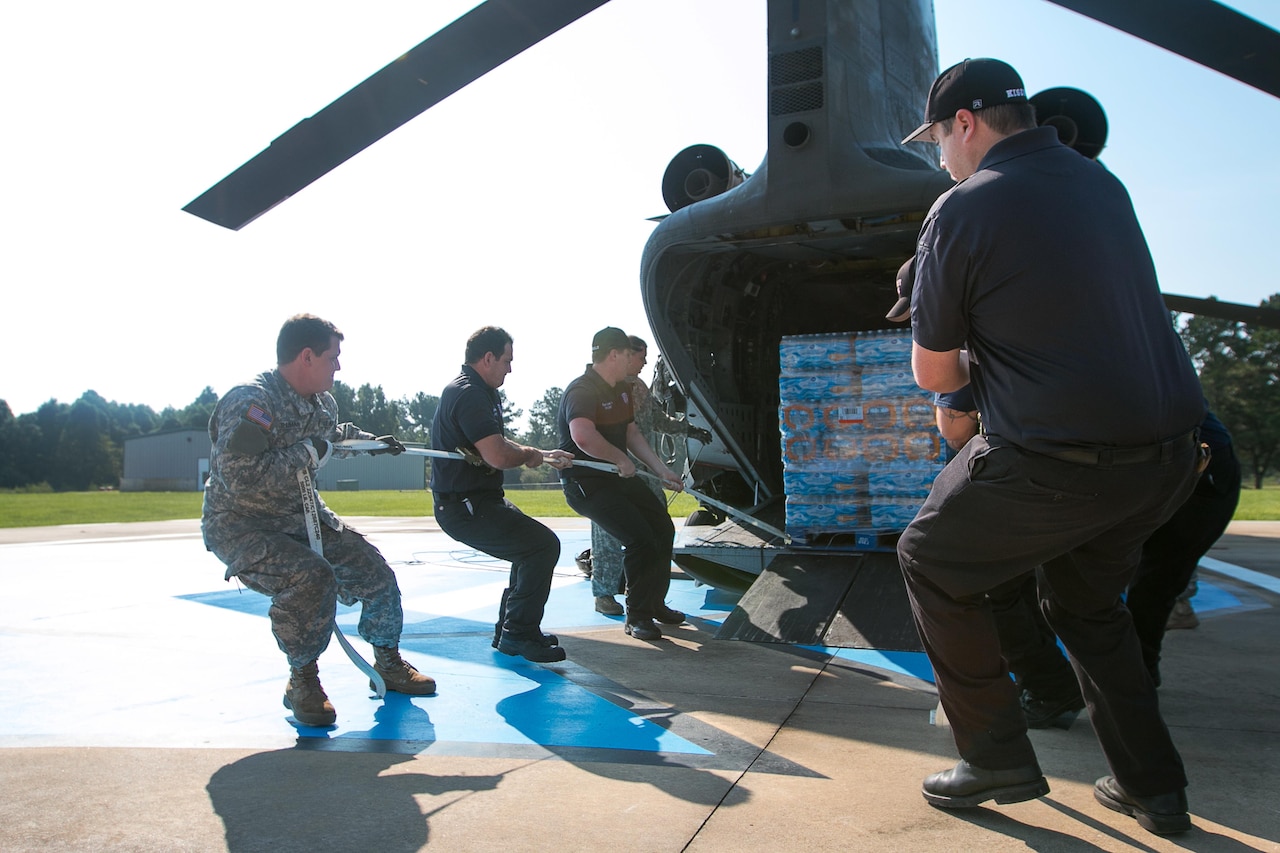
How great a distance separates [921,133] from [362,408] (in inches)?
3708

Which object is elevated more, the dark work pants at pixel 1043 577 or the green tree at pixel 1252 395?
the green tree at pixel 1252 395

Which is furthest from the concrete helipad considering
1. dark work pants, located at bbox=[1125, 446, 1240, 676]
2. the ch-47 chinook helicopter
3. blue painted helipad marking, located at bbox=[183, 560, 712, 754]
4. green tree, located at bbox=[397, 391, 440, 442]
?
green tree, located at bbox=[397, 391, 440, 442]

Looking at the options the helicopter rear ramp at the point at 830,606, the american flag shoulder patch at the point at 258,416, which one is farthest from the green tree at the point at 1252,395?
the american flag shoulder patch at the point at 258,416

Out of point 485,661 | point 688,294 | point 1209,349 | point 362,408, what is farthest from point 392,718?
point 362,408

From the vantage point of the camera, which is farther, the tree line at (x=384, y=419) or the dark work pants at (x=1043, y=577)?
the tree line at (x=384, y=419)

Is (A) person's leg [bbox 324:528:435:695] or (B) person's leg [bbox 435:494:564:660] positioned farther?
(B) person's leg [bbox 435:494:564:660]

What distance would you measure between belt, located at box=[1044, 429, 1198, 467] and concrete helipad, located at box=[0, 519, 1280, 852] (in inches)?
38.1

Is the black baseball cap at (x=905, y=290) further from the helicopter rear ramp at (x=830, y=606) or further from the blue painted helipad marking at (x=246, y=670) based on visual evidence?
the helicopter rear ramp at (x=830, y=606)

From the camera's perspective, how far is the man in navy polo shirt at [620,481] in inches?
220

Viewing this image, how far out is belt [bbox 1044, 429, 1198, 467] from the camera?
224 cm

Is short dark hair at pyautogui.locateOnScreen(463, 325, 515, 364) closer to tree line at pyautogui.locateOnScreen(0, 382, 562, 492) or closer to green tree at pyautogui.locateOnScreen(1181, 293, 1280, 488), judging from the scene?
green tree at pyautogui.locateOnScreen(1181, 293, 1280, 488)

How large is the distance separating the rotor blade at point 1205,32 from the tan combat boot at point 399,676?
4.98 m

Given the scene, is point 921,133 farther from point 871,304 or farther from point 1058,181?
point 871,304

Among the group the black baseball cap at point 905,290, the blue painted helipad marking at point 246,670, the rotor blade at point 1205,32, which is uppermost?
the rotor blade at point 1205,32
